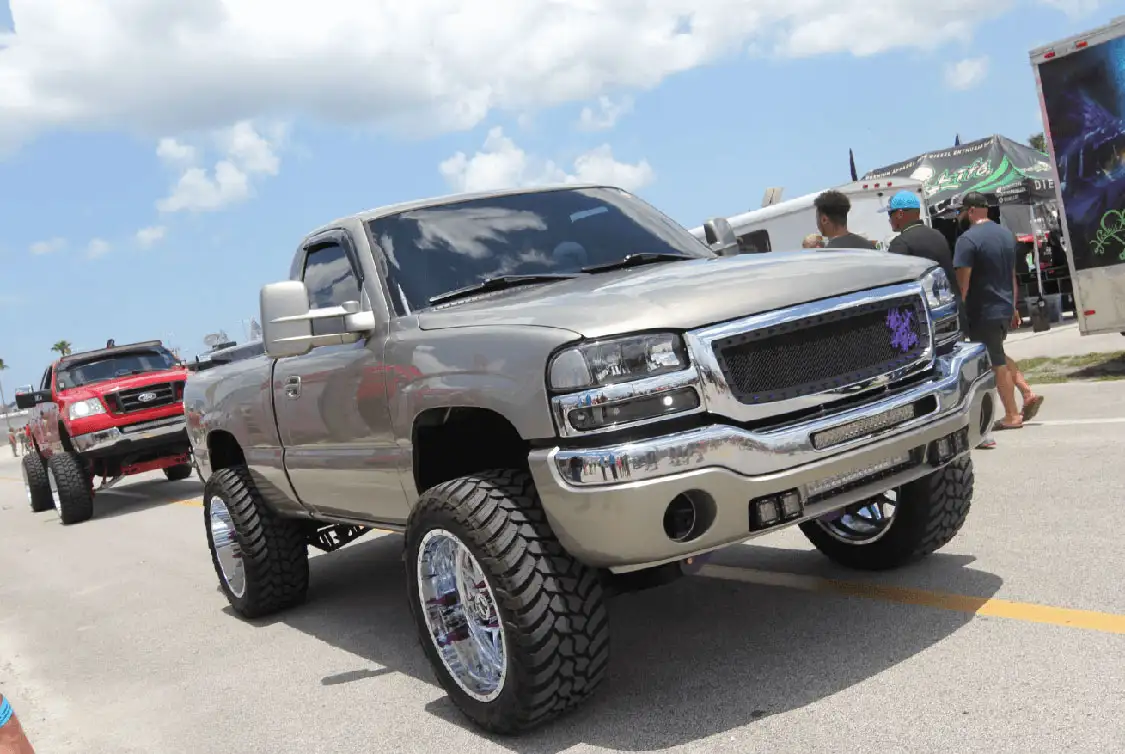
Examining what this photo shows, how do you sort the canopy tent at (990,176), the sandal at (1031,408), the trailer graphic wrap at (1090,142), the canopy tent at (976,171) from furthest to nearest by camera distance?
the canopy tent at (976,171), the canopy tent at (990,176), the trailer graphic wrap at (1090,142), the sandal at (1031,408)

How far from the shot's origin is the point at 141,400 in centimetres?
1371

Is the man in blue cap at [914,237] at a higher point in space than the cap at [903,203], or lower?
lower

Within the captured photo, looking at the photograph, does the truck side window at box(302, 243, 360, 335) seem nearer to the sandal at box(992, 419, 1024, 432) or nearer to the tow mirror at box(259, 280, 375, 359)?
the tow mirror at box(259, 280, 375, 359)

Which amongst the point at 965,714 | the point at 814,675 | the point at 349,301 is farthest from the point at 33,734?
the point at 965,714

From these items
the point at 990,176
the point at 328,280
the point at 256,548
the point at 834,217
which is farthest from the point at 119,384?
the point at 990,176

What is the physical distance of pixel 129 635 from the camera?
639cm

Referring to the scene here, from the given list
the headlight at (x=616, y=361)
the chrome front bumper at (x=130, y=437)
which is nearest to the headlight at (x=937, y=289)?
the headlight at (x=616, y=361)

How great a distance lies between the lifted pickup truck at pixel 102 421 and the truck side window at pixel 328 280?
26.4 feet

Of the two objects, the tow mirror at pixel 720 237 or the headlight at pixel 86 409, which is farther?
the headlight at pixel 86 409

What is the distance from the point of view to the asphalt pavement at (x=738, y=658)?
3.44 metres

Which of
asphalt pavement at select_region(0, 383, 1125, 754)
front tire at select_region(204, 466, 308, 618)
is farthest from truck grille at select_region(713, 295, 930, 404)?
front tire at select_region(204, 466, 308, 618)

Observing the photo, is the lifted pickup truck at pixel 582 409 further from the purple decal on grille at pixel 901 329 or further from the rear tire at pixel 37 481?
the rear tire at pixel 37 481

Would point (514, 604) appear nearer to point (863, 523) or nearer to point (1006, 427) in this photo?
point (863, 523)

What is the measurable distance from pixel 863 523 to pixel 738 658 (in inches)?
50.4
